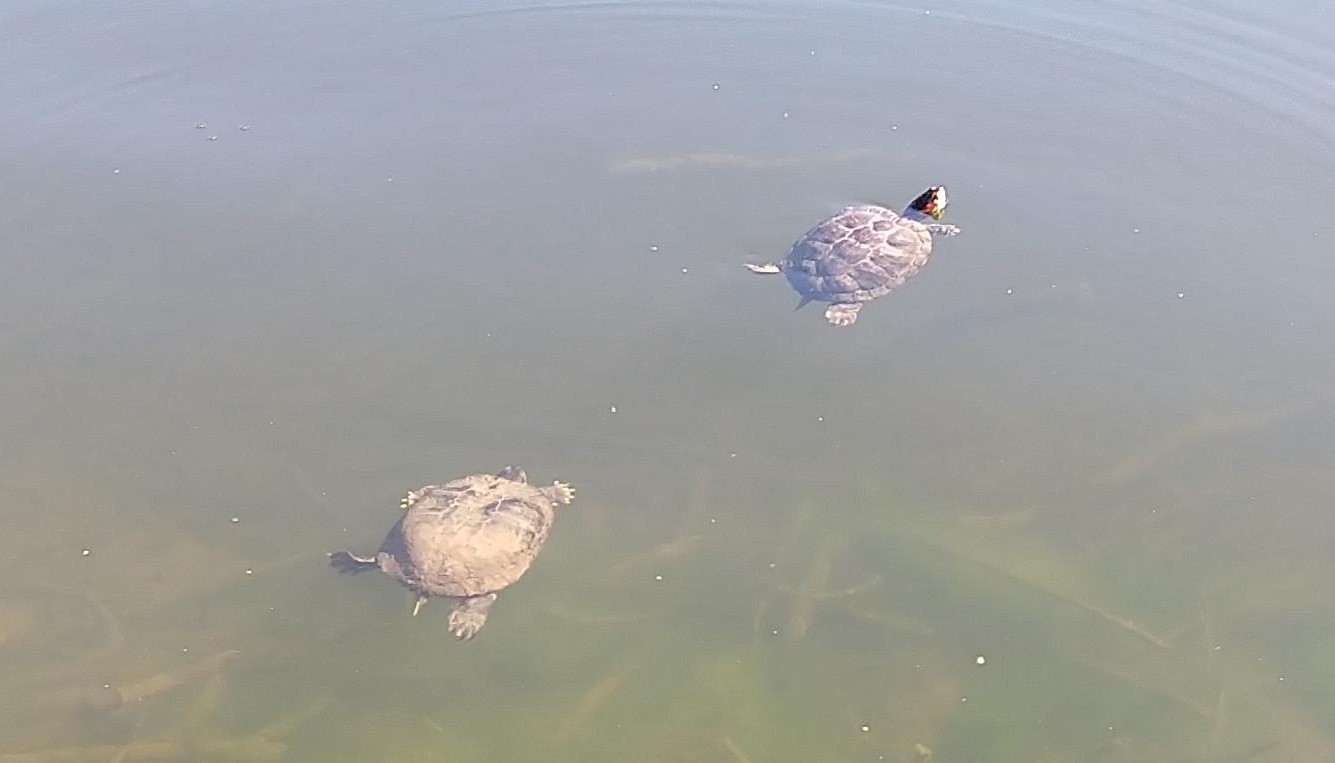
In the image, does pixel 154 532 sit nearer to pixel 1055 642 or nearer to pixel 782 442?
pixel 782 442

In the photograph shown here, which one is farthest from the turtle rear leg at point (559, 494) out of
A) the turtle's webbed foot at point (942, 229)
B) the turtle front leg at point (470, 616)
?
the turtle's webbed foot at point (942, 229)

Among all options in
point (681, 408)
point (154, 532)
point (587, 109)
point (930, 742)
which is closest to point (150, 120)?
point (587, 109)

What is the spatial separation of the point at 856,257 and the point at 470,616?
2.86m

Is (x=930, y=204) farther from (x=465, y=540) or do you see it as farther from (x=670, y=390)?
(x=465, y=540)

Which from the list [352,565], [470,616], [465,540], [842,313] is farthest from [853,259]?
[352,565]

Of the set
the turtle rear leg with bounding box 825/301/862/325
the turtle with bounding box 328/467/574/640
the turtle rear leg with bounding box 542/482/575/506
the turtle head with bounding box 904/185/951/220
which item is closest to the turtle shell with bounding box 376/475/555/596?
the turtle with bounding box 328/467/574/640

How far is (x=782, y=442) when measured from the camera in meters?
4.91

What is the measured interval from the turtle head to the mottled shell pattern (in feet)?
10.2

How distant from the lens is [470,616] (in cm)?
422

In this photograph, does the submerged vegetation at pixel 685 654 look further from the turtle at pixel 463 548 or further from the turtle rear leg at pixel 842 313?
the turtle rear leg at pixel 842 313

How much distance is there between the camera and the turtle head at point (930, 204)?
596 centimetres

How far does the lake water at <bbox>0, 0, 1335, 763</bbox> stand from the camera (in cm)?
400

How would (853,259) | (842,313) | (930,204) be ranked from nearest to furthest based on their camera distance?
(853,259) < (842,313) < (930,204)

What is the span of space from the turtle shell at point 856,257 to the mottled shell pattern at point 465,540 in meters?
2.14
